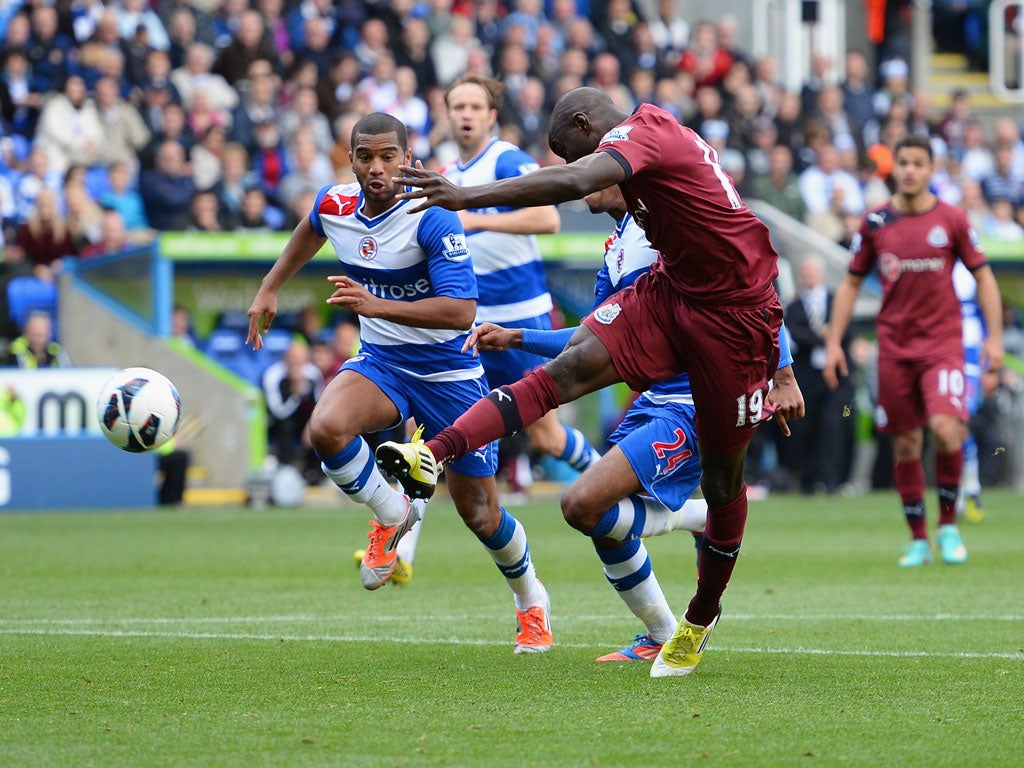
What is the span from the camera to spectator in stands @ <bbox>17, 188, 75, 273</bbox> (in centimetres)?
1845

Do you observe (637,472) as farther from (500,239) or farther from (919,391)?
(919,391)

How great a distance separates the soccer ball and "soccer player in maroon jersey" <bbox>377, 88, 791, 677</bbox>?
2.25 m

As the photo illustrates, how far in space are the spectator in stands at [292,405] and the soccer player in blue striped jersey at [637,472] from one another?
1162cm

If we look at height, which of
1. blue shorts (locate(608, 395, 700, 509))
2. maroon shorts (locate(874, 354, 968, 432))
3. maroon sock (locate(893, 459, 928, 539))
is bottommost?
maroon sock (locate(893, 459, 928, 539))

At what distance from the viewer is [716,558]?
659 centimetres

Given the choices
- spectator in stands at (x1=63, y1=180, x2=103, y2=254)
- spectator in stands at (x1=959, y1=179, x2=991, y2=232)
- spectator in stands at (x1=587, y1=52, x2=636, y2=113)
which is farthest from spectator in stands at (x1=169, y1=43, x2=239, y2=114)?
spectator in stands at (x1=959, y1=179, x2=991, y2=232)

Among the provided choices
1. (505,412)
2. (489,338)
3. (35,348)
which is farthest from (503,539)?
(35,348)

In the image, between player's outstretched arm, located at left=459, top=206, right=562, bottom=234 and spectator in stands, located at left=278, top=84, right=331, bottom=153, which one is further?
spectator in stands, located at left=278, top=84, right=331, bottom=153

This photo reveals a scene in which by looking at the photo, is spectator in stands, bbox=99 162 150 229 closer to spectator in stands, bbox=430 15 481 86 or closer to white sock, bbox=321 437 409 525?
spectator in stands, bbox=430 15 481 86

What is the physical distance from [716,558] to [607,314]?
0.99 m

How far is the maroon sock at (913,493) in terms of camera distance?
11.5m

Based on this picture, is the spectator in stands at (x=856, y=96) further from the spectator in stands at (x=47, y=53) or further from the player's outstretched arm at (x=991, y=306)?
the player's outstretched arm at (x=991, y=306)

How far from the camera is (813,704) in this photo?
5.80 m

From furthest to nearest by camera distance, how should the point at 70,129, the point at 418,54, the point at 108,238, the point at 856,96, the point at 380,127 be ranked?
the point at 856,96 < the point at 418,54 < the point at 70,129 < the point at 108,238 < the point at 380,127
